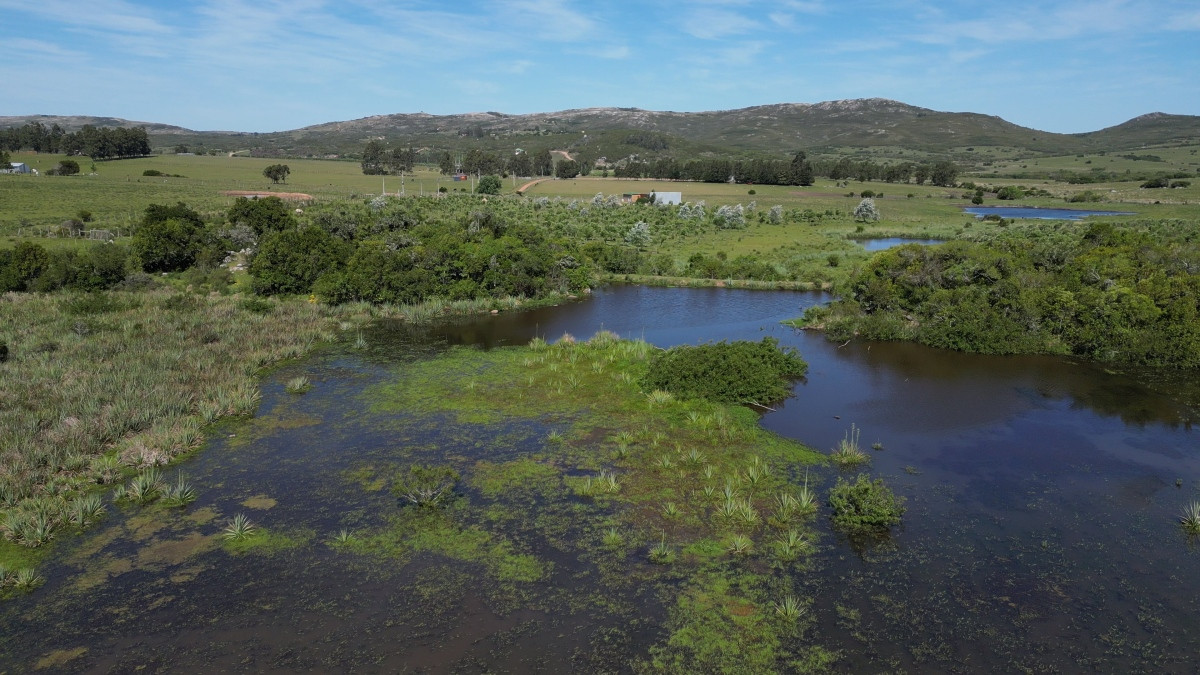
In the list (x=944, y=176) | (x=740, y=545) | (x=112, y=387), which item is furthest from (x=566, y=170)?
(x=740, y=545)

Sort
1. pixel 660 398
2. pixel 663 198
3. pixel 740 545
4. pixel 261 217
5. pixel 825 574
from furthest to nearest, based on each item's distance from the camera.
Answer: pixel 663 198 → pixel 261 217 → pixel 660 398 → pixel 740 545 → pixel 825 574

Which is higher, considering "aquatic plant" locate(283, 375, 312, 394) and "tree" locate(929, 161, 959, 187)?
"tree" locate(929, 161, 959, 187)

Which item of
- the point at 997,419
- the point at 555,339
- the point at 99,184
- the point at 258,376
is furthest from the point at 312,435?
the point at 99,184

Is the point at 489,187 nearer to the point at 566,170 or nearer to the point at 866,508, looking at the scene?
the point at 566,170

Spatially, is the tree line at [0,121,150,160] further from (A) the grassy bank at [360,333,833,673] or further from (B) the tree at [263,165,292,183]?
(A) the grassy bank at [360,333,833,673]

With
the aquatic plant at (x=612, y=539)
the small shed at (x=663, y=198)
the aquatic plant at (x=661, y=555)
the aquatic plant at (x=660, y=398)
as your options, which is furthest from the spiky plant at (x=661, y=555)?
the small shed at (x=663, y=198)

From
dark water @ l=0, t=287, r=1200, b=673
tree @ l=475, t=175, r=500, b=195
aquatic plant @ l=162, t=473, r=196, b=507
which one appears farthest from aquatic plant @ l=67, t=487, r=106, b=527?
tree @ l=475, t=175, r=500, b=195
